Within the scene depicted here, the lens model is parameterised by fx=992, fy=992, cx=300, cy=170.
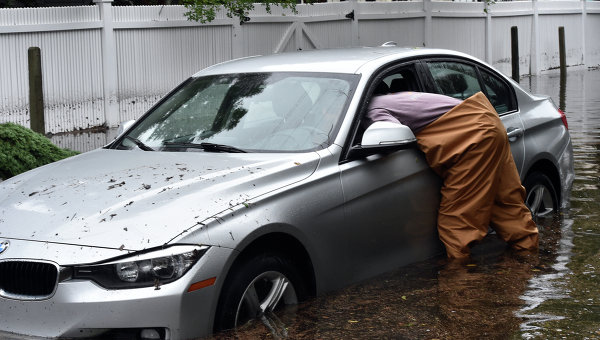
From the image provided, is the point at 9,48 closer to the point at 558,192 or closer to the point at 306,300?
the point at 558,192

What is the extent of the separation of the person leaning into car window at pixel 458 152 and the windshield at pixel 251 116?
1.26 ft

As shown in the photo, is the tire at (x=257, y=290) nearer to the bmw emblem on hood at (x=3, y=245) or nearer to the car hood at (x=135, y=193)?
the car hood at (x=135, y=193)

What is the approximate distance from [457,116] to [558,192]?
78.7 inches

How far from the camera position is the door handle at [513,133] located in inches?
281

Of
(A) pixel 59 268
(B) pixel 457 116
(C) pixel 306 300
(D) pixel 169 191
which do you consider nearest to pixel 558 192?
(B) pixel 457 116

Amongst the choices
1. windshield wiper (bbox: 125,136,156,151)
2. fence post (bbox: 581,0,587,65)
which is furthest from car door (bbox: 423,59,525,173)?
fence post (bbox: 581,0,587,65)

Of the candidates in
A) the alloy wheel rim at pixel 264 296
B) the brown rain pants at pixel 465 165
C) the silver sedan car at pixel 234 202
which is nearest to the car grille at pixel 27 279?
the silver sedan car at pixel 234 202

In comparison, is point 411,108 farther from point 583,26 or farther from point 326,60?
A: point 583,26

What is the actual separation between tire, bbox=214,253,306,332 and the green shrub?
430cm

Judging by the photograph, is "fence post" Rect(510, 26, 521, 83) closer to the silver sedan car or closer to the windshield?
the silver sedan car

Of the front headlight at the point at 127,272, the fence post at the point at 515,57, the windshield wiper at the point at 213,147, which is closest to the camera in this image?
the front headlight at the point at 127,272

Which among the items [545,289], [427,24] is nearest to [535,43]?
[427,24]

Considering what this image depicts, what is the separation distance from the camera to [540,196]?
Result: 7.75m

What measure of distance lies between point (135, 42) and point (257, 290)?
11.9 m
